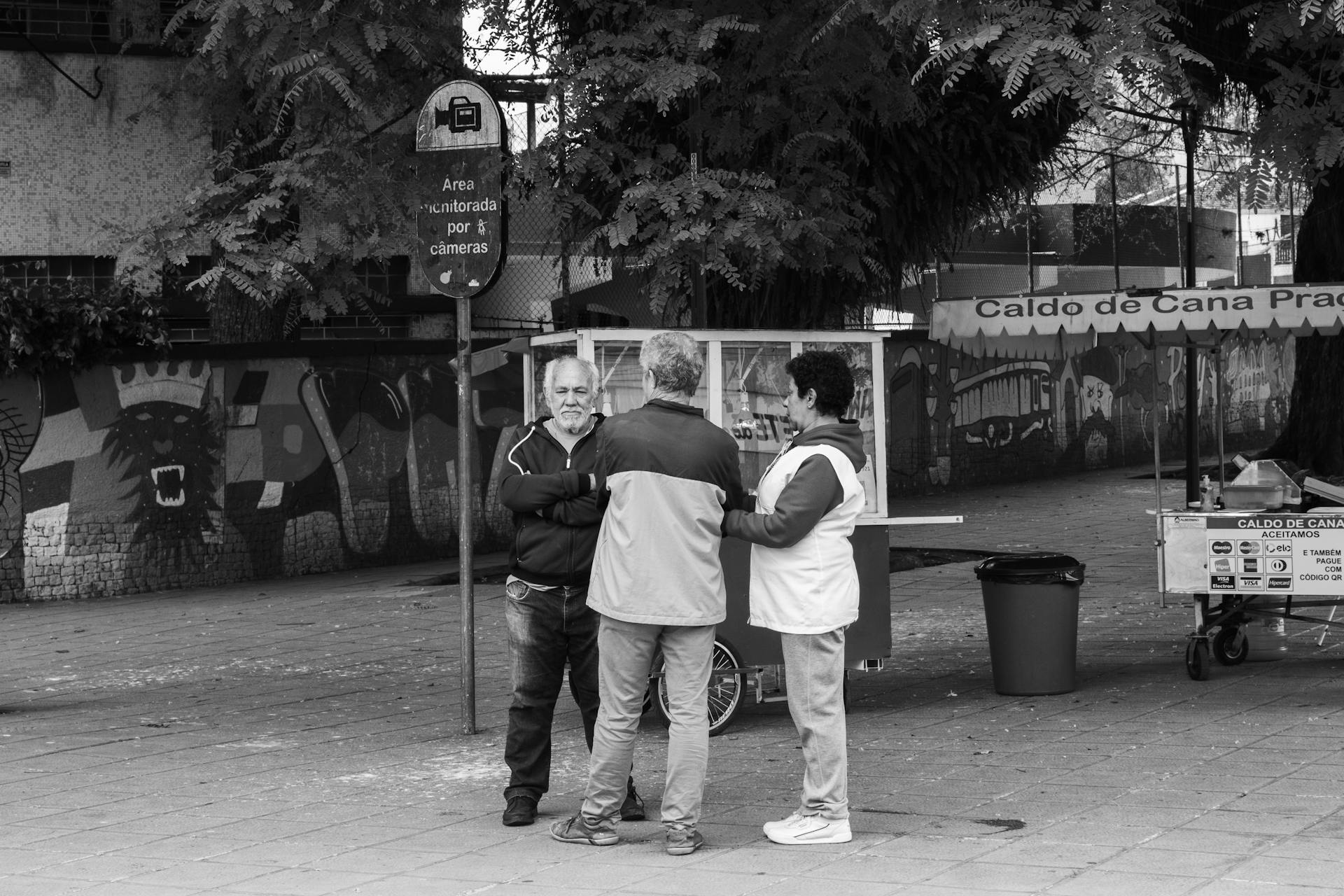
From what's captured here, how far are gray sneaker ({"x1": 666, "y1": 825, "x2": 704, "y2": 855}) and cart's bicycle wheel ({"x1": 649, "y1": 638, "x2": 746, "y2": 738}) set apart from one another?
217cm

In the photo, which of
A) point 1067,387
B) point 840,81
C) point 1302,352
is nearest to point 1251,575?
point 840,81

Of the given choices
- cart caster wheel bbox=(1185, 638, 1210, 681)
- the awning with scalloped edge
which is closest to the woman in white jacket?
the awning with scalloped edge

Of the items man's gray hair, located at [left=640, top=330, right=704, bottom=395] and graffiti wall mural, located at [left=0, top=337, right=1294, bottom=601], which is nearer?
man's gray hair, located at [left=640, top=330, right=704, bottom=395]

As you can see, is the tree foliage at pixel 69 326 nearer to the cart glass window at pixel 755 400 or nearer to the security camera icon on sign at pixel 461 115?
the security camera icon on sign at pixel 461 115

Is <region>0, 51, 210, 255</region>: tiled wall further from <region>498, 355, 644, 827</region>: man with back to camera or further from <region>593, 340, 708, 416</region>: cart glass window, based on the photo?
<region>498, 355, 644, 827</region>: man with back to camera

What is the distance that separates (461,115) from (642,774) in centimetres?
330

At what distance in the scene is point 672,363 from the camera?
587 centimetres

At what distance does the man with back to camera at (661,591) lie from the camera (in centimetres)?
567

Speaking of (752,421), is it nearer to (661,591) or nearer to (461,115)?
(461,115)

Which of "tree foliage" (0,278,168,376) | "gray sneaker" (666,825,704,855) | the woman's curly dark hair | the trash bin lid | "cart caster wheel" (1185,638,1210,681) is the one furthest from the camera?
"tree foliage" (0,278,168,376)

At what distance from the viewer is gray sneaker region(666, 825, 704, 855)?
5633 millimetres

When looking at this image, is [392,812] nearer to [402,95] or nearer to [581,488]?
[581,488]

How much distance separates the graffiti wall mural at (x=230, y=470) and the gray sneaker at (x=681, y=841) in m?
9.33

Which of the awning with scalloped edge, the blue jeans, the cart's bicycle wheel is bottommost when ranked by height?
the cart's bicycle wheel
